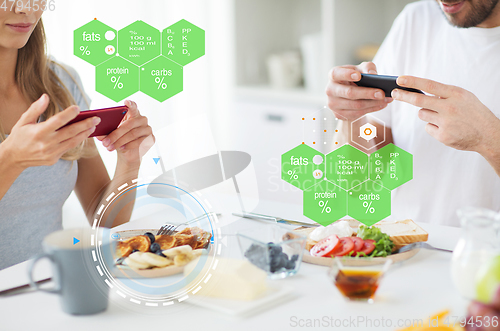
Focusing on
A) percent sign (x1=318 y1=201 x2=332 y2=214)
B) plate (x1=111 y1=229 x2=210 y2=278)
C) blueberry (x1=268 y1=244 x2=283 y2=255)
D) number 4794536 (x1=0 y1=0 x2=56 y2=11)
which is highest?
number 4794536 (x1=0 y1=0 x2=56 y2=11)

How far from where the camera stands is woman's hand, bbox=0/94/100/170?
793 millimetres

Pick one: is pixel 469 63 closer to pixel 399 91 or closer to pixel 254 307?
pixel 399 91

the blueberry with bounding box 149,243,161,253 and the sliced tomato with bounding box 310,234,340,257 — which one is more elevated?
the blueberry with bounding box 149,243,161,253

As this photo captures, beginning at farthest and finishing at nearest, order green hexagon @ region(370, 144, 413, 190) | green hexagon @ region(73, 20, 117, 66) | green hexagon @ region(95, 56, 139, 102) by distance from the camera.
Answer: green hexagon @ region(95, 56, 139, 102) < green hexagon @ region(73, 20, 117, 66) < green hexagon @ region(370, 144, 413, 190)

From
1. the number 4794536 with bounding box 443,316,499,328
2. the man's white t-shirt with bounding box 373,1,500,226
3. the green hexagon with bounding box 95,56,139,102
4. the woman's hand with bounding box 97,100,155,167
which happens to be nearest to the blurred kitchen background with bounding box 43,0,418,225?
the green hexagon with bounding box 95,56,139,102

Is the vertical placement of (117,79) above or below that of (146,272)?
above

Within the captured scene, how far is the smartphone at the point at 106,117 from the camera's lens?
84 centimetres

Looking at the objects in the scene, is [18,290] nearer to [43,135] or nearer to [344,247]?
[43,135]

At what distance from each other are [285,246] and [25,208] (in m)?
0.75

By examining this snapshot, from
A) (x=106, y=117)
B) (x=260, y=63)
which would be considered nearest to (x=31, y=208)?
(x=106, y=117)

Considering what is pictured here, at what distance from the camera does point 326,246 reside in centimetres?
89
